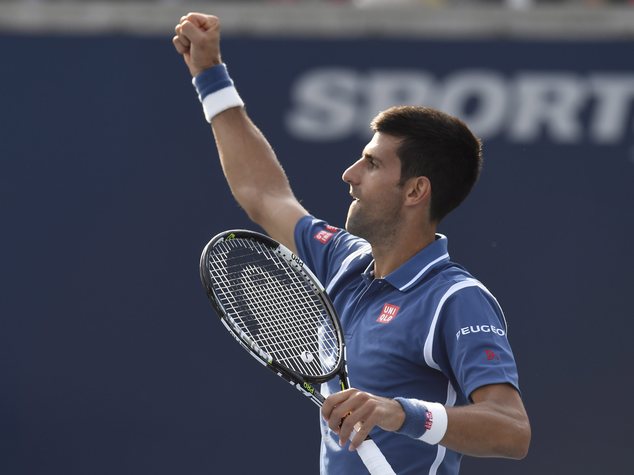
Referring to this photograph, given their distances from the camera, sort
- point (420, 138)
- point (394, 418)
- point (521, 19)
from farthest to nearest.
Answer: point (521, 19)
point (420, 138)
point (394, 418)

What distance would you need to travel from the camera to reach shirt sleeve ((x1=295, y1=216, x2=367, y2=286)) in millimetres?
3682

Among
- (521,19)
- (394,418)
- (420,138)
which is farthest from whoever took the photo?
(521,19)

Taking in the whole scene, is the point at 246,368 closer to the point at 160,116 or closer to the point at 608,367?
the point at 160,116

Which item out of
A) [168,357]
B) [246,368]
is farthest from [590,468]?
[168,357]

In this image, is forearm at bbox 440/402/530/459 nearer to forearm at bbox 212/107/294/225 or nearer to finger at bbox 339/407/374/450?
finger at bbox 339/407/374/450

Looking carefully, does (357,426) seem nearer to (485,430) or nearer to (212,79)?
(485,430)

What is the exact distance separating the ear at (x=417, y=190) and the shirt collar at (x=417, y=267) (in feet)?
0.45

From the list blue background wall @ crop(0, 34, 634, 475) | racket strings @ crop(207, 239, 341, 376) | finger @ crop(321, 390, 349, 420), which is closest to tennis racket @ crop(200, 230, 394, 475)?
racket strings @ crop(207, 239, 341, 376)

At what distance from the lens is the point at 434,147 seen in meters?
3.30

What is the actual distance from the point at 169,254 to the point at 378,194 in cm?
292

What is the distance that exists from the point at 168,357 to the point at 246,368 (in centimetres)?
42

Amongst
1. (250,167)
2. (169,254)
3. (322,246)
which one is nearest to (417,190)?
(322,246)

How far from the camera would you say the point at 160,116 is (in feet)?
20.0

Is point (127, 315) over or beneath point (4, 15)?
beneath
